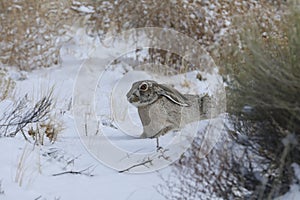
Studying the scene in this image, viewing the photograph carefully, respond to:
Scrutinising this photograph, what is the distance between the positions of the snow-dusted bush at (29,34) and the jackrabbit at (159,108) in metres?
4.07

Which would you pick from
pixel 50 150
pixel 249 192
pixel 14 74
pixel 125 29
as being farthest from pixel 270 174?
pixel 125 29

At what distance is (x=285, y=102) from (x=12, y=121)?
8.04 ft

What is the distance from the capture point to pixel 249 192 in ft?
10.0

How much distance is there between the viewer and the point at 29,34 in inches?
327

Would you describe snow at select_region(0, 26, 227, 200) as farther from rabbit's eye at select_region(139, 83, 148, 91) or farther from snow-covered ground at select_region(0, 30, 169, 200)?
rabbit's eye at select_region(139, 83, 148, 91)

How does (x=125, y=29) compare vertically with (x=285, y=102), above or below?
above

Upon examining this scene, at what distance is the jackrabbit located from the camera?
4191 millimetres

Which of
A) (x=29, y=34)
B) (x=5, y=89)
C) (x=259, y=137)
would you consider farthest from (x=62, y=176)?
(x=29, y=34)

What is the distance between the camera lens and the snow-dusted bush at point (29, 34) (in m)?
8.06

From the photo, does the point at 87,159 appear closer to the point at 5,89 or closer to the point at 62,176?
the point at 62,176

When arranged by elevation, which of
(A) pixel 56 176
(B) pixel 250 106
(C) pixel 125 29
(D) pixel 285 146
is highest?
(C) pixel 125 29

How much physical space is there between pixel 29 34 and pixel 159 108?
455 cm

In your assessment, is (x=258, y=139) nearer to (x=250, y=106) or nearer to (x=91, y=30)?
(x=250, y=106)

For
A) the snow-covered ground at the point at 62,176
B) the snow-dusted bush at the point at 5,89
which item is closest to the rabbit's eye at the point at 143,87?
the snow-covered ground at the point at 62,176
